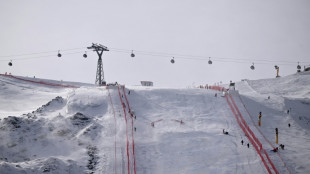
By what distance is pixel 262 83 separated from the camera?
5341 cm

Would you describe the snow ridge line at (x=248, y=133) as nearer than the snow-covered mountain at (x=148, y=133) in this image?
No

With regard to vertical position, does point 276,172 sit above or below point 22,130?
below

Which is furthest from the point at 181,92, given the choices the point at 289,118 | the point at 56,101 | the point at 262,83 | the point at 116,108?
the point at 262,83

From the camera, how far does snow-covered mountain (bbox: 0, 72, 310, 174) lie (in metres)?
20.4

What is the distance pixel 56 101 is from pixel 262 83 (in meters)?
38.6

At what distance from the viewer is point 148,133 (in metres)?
25.3

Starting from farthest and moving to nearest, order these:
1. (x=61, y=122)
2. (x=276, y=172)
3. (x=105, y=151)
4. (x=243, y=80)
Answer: (x=243, y=80), (x=61, y=122), (x=105, y=151), (x=276, y=172)

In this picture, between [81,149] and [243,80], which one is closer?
[81,149]

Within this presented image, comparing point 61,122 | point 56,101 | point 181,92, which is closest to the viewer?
point 61,122

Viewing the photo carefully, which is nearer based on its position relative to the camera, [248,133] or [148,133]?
[148,133]

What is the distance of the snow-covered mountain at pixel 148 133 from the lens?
66.9 feet

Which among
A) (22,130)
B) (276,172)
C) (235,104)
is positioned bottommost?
(276,172)

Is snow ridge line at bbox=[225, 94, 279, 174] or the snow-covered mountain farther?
snow ridge line at bbox=[225, 94, 279, 174]

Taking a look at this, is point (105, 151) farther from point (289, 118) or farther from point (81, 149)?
point (289, 118)
